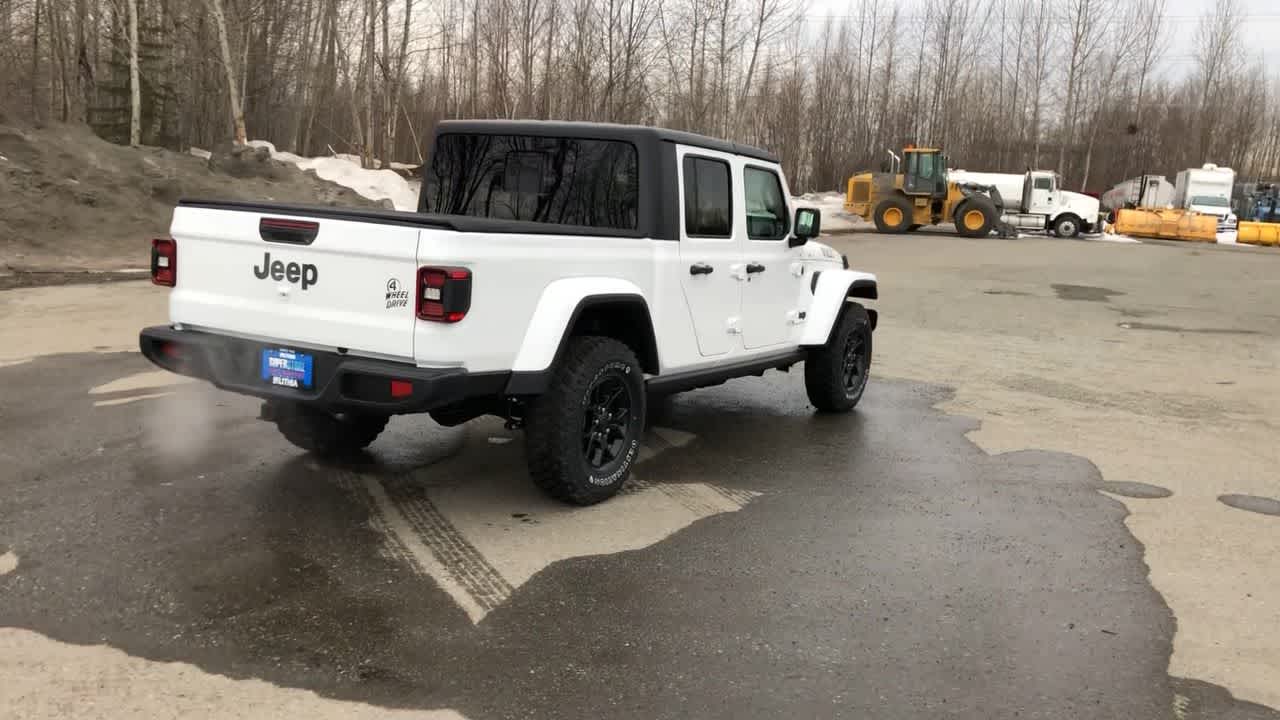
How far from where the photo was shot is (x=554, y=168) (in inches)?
237

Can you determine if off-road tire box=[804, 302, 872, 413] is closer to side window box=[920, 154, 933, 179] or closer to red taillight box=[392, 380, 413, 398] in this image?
red taillight box=[392, 380, 413, 398]

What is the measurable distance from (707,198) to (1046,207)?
3568cm

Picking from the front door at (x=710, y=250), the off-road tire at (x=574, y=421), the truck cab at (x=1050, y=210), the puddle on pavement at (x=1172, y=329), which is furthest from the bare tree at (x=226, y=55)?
the truck cab at (x=1050, y=210)

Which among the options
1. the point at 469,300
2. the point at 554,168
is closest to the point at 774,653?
the point at 469,300

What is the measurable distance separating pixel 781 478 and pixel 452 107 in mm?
38507

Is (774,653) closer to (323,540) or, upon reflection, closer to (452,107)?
(323,540)

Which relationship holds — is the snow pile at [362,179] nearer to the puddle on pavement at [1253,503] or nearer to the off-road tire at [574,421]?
the off-road tire at [574,421]

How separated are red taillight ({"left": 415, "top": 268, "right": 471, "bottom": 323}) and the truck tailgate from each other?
0.06 metres

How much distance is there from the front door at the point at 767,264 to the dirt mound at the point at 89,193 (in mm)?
12338

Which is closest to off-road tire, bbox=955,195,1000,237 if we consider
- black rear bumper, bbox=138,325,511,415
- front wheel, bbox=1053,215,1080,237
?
front wheel, bbox=1053,215,1080,237

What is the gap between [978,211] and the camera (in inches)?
1406

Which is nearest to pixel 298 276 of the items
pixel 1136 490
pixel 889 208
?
pixel 1136 490

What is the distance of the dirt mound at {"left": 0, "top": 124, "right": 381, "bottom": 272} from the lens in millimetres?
17031

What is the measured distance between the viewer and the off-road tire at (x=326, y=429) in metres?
6.04
